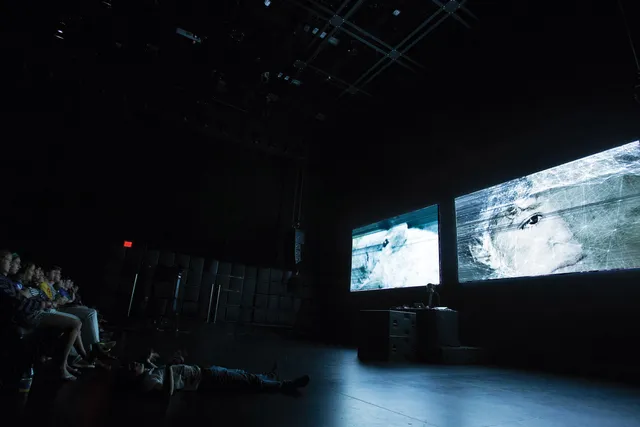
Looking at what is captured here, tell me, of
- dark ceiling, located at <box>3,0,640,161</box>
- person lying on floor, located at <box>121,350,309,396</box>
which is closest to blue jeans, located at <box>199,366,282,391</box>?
person lying on floor, located at <box>121,350,309,396</box>

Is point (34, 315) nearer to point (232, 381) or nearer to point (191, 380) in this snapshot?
point (191, 380)

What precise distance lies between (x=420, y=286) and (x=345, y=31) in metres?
4.22

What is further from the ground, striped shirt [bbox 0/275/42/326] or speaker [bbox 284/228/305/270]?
speaker [bbox 284/228/305/270]

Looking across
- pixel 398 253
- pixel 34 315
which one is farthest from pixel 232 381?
pixel 398 253

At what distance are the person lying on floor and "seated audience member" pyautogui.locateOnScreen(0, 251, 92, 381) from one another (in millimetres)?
504

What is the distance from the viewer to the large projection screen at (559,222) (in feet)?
10.9

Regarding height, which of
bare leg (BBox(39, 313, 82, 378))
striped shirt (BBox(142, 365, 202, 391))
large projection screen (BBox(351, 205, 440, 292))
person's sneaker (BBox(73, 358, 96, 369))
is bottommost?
person's sneaker (BBox(73, 358, 96, 369))

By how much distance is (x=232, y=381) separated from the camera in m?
1.96

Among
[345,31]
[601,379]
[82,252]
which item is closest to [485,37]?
[345,31]

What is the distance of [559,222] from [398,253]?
8.37ft

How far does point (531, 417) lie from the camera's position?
67.0 inches

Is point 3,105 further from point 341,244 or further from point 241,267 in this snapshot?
point 341,244

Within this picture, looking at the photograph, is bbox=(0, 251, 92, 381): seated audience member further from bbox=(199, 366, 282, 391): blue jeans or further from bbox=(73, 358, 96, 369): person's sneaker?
bbox=(199, 366, 282, 391): blue jeans

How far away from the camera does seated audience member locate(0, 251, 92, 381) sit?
1.67 meters
